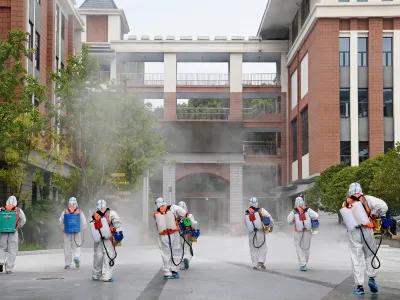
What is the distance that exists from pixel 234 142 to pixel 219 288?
51.3 meters

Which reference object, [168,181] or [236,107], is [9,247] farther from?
[236,107]

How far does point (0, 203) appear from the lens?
1259 inches

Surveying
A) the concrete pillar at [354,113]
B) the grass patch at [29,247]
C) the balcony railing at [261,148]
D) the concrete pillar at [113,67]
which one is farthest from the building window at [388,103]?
the grass patch at [29,247]

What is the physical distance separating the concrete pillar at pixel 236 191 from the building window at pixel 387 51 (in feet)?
58.5

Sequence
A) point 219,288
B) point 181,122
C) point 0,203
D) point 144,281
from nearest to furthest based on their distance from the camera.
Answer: point 219,288 < point 144,281 < point 0,203 < point 181,122

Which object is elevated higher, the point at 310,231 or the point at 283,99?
the point at 283,99

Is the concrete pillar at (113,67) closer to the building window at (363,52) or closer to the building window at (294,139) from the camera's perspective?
the building window at (294,139)

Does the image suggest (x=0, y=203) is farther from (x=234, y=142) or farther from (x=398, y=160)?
(x=234, y=142)

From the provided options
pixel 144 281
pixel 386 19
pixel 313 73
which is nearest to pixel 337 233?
pixel 313 73

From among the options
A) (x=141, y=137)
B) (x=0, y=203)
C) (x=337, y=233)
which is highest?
Result: (x=141, y=137)

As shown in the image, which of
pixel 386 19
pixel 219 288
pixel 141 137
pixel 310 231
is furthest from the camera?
pixel 386 19

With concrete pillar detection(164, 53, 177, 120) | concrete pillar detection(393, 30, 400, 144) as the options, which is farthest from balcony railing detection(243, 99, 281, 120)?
concrete pillar detection(393, 30, 400, 144)

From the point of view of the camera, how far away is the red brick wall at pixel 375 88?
49594 mm

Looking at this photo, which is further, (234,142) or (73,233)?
(234,142)
